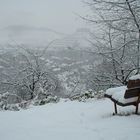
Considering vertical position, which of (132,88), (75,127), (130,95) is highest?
(132,88)

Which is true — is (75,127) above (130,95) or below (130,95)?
below

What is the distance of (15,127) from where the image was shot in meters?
6.53

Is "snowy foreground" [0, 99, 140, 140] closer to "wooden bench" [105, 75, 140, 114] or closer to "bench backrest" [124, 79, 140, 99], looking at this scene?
"wooden bench" [105, 75, 140, 114]

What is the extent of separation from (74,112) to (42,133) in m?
2.60

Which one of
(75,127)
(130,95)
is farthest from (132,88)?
(75,127)

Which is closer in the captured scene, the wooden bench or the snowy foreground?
the snowy foreground

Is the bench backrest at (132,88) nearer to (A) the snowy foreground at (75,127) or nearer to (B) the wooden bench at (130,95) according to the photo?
(B) the wooden bench at (130,95)

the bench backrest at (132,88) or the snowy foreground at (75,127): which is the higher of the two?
the bench backrest at (132,88)

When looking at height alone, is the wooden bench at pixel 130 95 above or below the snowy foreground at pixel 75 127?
above

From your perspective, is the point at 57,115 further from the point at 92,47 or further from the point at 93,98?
the point at 92,47

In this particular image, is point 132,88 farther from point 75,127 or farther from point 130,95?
point 75,127

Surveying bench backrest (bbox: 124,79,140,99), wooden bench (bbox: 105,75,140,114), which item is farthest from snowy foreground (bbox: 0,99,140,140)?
bench backrest (bbox: 124,79,140,99)

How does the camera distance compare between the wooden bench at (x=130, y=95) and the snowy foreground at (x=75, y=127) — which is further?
the wooden bench at (x=130, y=95)

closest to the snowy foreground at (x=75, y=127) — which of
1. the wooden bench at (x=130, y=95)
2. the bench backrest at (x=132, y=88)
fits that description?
the wooden bench at (x=130, y=95)
